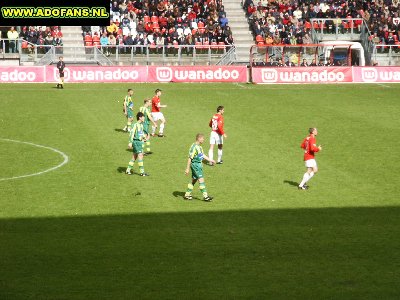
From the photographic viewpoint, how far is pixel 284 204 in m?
24.5

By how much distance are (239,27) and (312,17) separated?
6.34m

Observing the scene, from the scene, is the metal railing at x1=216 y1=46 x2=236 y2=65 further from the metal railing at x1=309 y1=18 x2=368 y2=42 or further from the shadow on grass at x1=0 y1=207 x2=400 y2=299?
the shadow on grass at x1=0 y1=207 x2=400 y2=299

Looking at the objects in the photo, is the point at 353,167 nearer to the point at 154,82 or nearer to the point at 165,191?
the point at 165,191

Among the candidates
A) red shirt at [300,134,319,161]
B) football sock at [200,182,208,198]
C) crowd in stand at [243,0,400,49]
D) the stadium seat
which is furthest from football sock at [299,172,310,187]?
crowd in stand at [243,0,400,49]

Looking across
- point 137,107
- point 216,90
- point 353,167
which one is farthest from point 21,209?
point 216,90

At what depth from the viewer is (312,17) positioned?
229 feet

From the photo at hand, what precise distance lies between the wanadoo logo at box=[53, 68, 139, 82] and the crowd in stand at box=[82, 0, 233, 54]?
4.55m

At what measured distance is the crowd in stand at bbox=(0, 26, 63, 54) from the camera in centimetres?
6022

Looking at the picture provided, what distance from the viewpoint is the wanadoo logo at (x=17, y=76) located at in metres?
56.2

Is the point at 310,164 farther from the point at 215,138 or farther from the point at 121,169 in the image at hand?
the point at 121,169

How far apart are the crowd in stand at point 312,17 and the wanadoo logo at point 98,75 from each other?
550 inches

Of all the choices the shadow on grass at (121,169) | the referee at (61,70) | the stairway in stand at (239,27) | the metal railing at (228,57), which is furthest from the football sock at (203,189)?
the stairway in stand at (239,27)

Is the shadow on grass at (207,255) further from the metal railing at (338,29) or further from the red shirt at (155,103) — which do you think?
the metal railing at (338,29)

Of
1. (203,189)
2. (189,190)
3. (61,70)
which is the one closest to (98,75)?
(61,70)
